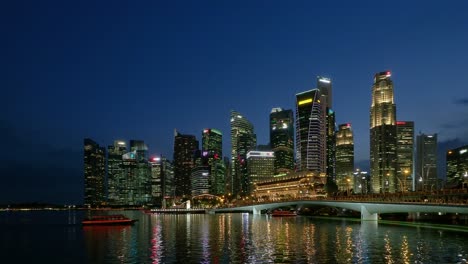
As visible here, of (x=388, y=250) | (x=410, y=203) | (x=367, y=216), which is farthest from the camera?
(x=367, y=216)

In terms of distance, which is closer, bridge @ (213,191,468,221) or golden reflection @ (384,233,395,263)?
golden reflection @ (384,233,395,263)

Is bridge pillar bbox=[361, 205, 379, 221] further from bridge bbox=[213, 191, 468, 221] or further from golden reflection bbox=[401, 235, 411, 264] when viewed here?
golden reflection bbox=[401, 235, 411, 264]

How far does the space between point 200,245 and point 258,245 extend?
8049 millimetres

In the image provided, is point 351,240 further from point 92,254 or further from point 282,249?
point 92,254

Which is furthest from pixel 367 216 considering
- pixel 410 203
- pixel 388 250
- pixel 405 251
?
pixel 405 251

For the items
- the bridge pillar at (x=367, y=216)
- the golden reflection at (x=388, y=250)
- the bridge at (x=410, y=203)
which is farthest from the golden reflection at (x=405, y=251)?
the bridge pillar at (x=367, y=216)

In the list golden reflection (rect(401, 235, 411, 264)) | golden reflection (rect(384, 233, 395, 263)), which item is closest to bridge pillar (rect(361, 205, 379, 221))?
golden reflection (rect(384, 233, 395, 263))

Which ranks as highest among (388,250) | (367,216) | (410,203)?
(410,203)

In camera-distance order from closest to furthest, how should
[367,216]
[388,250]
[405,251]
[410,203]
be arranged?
[405,251] → [388,250] → [410,203] → [367,216]

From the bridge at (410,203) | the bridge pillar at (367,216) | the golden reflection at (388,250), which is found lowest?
the bridge pillar at (367,216)

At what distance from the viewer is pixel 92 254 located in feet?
194

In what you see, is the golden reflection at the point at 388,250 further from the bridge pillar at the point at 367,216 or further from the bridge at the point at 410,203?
the bridge pillar at the point at 367,216

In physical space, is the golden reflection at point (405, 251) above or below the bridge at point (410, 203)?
below

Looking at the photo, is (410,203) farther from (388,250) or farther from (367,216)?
(388,250)
